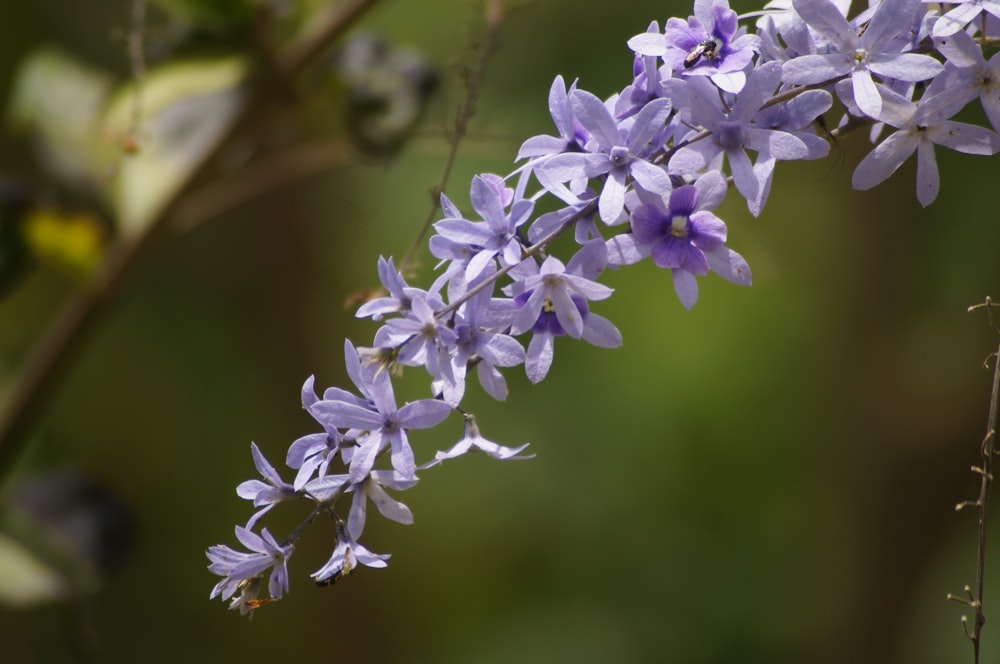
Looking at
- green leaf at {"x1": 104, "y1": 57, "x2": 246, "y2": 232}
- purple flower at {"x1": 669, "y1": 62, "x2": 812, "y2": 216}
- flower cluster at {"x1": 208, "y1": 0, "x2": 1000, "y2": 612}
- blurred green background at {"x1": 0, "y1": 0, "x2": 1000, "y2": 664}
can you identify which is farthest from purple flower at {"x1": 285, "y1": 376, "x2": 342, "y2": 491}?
blurred green background at {"x1": 0, "y1": 0, "x2": 1000, "y2": 664}

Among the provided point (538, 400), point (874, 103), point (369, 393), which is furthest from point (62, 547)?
point (538, 400)

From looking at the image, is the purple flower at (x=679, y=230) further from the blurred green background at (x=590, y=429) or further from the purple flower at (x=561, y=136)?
the blurred green background at (x=590, y=429)

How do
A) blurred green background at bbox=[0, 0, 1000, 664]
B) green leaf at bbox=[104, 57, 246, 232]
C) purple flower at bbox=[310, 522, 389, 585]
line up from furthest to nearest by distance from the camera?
blurred green background at bbox=[0, 0, 1000, 664] < green leaf at bbox=[104, 57, 246, 232] < purple flower at bbox=[310, 522, 389, 585]

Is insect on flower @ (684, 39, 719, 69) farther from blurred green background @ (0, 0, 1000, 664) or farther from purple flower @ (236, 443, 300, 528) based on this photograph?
blurred green background @ (0, 0, 1000, 664)

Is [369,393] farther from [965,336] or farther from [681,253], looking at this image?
[965,336]

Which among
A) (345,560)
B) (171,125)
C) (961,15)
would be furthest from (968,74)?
(171,125)

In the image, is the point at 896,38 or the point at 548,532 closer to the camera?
the point at 896,38
